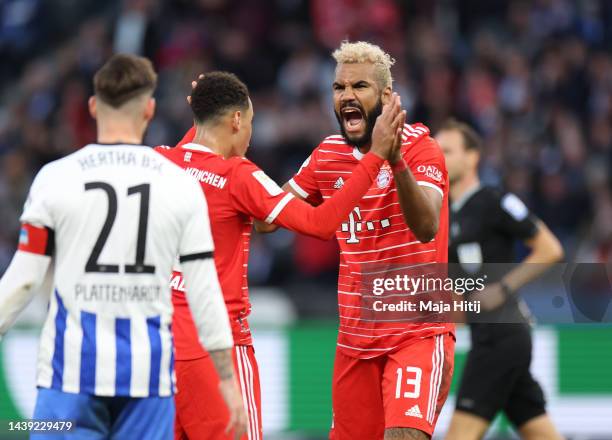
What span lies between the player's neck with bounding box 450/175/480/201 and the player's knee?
9.23 feet

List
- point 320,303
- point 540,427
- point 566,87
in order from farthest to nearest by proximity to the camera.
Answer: point 566,87 → point 320,303 → point 540,427

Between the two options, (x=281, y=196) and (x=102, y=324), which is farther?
(x=281, y=196)

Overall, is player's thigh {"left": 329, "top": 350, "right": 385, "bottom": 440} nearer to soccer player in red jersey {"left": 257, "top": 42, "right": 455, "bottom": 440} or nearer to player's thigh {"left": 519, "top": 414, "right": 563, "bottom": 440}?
soccer player in red jersey {"left": 257, "top": 42, "right": 455, "bottom": 440}

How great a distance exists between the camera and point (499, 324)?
8070mm

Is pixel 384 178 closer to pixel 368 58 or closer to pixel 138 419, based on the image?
pixel 368 58

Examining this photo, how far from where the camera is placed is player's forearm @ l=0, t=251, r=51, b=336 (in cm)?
464

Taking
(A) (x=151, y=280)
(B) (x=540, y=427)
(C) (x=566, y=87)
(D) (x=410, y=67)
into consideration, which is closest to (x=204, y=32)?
(D) (x=410, y=67)

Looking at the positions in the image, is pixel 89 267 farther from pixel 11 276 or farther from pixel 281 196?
pixel 281 196

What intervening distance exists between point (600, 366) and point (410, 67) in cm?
591

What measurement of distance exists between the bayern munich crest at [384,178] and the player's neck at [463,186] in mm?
2234

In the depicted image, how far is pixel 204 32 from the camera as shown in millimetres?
15547

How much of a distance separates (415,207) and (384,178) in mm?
540

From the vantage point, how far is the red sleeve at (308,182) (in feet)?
21.7

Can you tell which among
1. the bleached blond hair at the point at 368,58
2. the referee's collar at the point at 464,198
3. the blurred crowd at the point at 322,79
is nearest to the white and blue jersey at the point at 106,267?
the bleached blond hair at the point at 368,58
